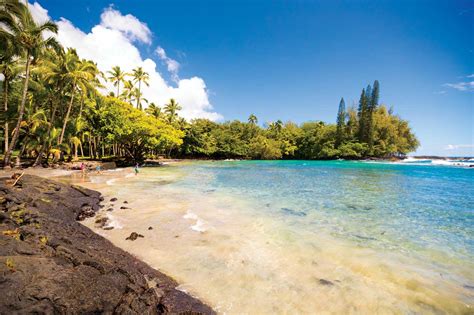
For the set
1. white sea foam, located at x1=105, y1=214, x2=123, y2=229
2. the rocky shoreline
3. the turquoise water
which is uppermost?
the rocky shoreline

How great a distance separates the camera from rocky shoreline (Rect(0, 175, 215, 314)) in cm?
280

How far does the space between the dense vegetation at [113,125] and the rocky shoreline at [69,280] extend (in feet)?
63.3

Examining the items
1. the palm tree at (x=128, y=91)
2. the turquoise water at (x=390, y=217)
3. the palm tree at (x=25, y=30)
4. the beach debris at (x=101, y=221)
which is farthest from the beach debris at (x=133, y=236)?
the palm tree at (x=128, y=91)

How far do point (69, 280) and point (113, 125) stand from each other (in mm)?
30159

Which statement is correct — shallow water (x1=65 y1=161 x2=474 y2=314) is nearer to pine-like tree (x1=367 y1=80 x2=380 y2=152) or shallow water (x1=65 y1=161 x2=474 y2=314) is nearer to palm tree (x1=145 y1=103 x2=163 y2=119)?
palm tree (x1=145 y1=103 x2=163 y2=119)

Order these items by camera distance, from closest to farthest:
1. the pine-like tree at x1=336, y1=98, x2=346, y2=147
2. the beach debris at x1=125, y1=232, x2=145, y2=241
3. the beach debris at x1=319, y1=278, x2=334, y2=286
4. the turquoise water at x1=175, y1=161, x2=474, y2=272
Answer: the beach debris at x1=319, y1=278, x2=334, y2=286
the beach debris at x1=125, y1=232, x2=145, y2=241
the turquoise water at x1=175, y1=161, x2=474, y2=272
the pine-like tree at x1=336, y1=98, x2=346, y2=147

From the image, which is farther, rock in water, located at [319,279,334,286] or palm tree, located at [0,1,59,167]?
palm tree, located at [0,1,59,167]

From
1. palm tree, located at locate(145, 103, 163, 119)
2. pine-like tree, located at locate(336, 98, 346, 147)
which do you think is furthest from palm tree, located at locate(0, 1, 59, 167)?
pine-like tree, located at locate(336, 98, 346, 147)

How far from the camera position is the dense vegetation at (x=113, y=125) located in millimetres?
20578

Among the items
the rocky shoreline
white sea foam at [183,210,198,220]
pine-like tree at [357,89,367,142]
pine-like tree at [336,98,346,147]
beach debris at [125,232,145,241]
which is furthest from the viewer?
pine-like tree at [336,98,346,147]

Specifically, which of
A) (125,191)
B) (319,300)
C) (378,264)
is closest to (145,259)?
(319,300)

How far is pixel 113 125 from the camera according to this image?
97.6ft

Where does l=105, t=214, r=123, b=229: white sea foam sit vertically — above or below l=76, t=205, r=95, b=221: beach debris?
below

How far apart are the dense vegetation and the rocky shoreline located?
19.3m
